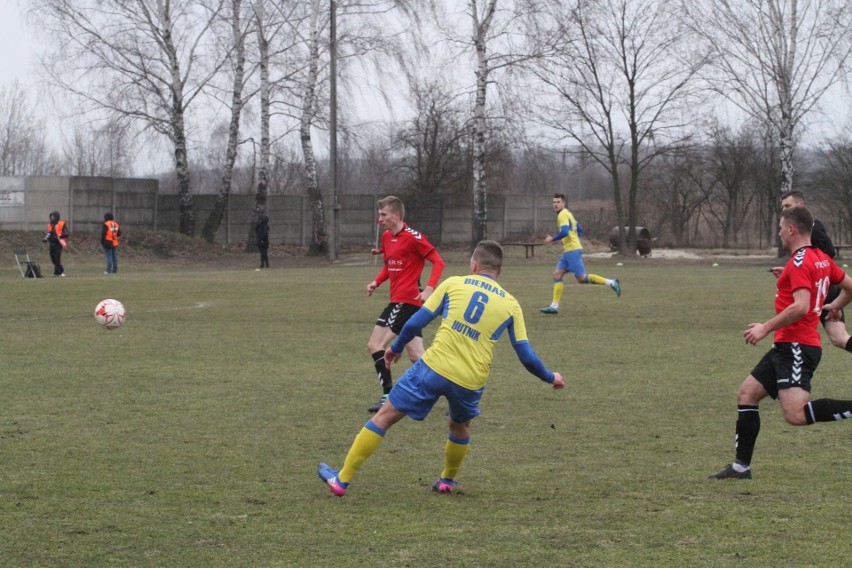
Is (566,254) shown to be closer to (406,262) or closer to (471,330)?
(406,262)

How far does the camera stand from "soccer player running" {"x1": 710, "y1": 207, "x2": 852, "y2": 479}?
6.42 m

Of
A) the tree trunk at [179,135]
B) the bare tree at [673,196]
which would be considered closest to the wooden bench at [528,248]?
the tree trunk at [179,135]

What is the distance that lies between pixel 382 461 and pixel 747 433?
2.45 meters

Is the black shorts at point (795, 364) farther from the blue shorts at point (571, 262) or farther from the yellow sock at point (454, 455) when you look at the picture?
the blue shorts at point (571, 262)

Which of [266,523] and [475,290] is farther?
[475,290]

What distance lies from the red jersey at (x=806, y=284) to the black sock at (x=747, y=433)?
501mm

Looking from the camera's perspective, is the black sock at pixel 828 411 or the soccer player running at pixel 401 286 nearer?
the black sock at pixel 828 411

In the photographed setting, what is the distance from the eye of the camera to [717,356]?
1266cm

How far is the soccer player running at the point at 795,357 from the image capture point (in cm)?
642

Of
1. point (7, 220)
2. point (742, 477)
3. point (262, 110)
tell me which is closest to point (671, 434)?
point (742, 477)

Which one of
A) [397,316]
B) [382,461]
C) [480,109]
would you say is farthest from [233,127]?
[382,461]

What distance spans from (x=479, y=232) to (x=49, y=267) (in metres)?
16.4

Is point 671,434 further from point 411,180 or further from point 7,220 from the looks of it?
point 411,180

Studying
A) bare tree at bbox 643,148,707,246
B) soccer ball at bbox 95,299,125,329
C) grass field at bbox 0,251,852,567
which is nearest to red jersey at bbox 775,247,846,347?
grass field at bbox 0,251,852,567
